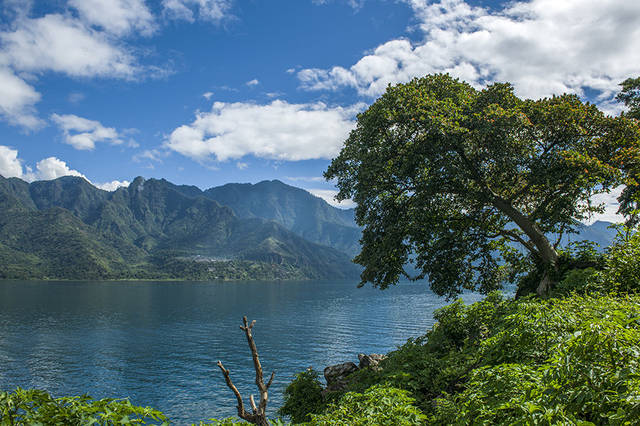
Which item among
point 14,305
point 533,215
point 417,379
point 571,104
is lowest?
point 14,305

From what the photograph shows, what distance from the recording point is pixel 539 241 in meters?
21.2

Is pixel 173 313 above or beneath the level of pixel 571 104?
beneath

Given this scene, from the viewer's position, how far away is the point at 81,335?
248 ft

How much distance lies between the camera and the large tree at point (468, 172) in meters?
19.8

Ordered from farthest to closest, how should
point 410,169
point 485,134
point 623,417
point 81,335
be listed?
1. point 81,335
2. point 410,169
3. point 485,134
4. point 623,417

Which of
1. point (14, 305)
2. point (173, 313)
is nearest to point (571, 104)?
point (173, 313)

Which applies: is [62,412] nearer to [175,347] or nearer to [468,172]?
[468,172]

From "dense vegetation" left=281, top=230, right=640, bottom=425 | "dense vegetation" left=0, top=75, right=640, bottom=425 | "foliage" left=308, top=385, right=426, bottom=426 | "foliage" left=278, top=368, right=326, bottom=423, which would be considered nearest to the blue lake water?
"foliage" left=278, top=368, right=326, bottom=423

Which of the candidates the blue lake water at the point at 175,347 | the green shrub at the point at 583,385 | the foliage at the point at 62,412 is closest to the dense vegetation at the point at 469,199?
the green shrub at the point at 583,385

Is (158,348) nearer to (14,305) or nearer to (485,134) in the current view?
(485,134)

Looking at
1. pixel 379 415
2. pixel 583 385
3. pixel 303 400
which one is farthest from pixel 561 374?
pixel 303 400

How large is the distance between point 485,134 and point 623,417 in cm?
1891

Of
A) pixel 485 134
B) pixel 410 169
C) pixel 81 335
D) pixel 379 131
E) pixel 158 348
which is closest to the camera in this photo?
pixel 485 134

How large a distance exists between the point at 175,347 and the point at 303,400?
5360 cm
